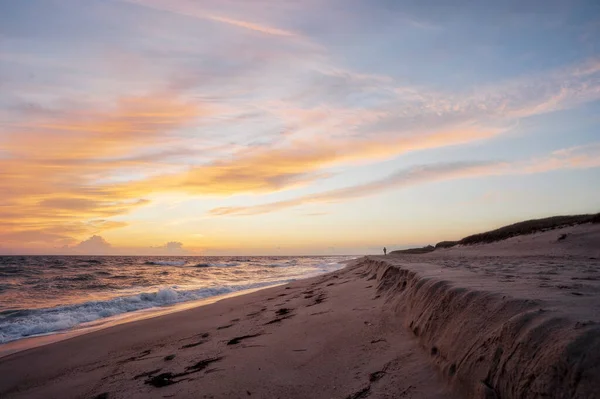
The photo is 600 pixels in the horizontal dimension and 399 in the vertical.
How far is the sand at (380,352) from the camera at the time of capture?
6.86 feet

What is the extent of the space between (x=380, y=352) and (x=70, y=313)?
36.7 ft

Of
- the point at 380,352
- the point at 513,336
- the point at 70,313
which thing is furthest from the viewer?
the point at 70,313

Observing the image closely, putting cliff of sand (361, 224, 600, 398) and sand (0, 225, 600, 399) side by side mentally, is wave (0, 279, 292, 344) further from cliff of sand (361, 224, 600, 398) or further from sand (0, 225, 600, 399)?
cliff of sand (361, 224, 600, 398)

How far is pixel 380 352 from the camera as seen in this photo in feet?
12.0

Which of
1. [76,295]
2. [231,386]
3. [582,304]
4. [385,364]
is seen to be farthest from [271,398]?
[76,295]

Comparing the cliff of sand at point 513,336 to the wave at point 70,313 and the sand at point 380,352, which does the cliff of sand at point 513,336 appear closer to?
the sand at point 380,352

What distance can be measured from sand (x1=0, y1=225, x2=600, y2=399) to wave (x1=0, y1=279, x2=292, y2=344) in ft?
9.27

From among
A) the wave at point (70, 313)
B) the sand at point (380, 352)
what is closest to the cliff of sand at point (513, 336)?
the sand at point (380, 352)

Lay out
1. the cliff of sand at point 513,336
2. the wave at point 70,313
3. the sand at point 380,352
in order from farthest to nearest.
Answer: the wave at point 70,313, the sand at point 380,352, the cliff of sand at point 513,336

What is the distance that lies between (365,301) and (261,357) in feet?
8.58

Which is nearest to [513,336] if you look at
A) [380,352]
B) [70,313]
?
[380,352]

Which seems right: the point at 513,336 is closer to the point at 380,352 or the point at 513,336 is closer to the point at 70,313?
the point at 380,352

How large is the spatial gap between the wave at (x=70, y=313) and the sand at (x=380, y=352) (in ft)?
9.27

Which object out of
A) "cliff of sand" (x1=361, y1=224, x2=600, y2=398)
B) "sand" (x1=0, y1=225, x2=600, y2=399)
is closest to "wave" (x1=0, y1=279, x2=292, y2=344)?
"sand" (x1=0, y1=225, x2=600, y2=399)
